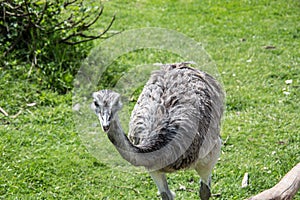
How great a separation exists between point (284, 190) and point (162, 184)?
3.42ft

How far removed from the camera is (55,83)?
6383 mm

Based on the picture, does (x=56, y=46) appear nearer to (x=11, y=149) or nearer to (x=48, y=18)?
(x=48, y=18)

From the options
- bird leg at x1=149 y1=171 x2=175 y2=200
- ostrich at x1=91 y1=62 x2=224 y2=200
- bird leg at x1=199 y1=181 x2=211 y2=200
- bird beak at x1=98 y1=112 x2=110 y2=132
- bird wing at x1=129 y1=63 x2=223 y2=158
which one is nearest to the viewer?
bird beak at x1=98 y1=112 x2=110 y2=132

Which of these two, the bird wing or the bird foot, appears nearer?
the bird wing

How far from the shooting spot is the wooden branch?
354 centimetres

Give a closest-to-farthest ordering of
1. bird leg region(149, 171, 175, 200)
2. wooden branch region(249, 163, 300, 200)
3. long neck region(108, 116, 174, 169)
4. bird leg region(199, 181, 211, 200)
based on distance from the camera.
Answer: long neck region(108, 116, 174, 169) < wooden branch region(249, 163, 300, 200) < bird leg region(149, 171, 175, 200) < bird leg region(199, 181, 211, 200)

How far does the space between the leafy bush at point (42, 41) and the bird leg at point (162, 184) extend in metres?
2.32

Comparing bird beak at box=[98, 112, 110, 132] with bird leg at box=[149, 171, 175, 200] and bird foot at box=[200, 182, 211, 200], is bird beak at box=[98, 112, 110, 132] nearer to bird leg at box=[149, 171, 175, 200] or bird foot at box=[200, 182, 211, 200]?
bird leg at box=[149, 171, 175, 200]

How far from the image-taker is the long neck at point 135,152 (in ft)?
10.9

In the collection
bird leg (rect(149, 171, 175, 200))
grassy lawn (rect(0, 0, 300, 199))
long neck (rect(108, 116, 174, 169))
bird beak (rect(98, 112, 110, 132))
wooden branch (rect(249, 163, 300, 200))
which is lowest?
grassy lawn (rect(0, 0, 300, 199))

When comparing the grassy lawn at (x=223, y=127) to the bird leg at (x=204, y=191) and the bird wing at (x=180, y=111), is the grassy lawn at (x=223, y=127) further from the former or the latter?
the bird wing at (x=180, y=111)

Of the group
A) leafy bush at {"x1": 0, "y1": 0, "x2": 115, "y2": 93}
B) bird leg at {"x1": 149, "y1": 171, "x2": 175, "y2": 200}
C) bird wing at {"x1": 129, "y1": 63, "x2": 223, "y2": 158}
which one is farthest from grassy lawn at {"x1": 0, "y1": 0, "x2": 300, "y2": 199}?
bird wing at {"x1": 129, "y1": 63, "x2": 223, "y2": 158}

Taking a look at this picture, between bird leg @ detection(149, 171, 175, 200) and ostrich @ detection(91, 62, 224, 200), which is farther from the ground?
ostrich @ detection(91, 62, 224, 200)

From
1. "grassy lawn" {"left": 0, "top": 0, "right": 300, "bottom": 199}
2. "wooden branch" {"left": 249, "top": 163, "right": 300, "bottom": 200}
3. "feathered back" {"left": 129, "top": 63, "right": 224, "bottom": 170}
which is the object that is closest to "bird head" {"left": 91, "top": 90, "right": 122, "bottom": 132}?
"feathered back" {"left": 129, "top": 63, "right": 224, "bottom": 170}
